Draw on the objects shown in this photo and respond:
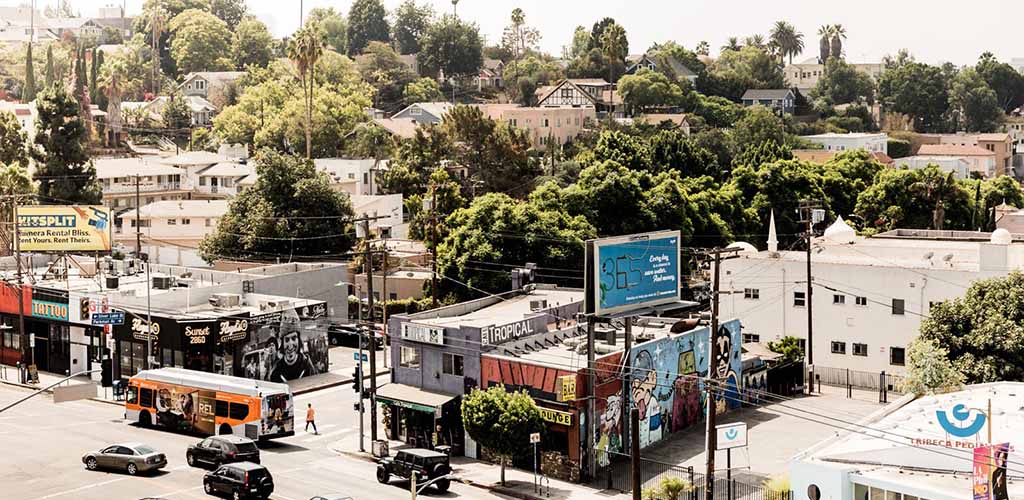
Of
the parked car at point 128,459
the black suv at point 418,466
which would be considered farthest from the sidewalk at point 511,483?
the parked car at point 128,459

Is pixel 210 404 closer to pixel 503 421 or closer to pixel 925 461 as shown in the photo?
pixel 503 421

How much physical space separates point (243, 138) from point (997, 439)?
488ft

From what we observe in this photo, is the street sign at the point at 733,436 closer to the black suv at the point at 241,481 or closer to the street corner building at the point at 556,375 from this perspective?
the street corner building at the point at 556,375

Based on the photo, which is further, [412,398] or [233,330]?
[233,330]

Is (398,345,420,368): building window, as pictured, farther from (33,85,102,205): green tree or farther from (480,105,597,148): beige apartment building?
(480,105,597,148): beige apartment building

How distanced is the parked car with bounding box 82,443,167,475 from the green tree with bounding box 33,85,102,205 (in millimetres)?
66850

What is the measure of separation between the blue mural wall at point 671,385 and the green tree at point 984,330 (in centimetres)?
871

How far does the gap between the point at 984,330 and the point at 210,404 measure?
108 ft

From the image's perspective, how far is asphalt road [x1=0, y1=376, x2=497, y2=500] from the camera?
48.6 metres

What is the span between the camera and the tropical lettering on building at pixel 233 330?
217 ft

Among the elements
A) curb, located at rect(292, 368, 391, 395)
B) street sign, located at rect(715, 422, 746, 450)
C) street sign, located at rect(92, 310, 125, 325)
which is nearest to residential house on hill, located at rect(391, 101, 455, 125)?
curb, located at rect(292, 368, 391, 395)

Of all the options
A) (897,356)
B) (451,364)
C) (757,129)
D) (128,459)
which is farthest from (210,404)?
(757,129)

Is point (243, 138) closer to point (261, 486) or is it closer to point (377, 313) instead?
point (377, 313)

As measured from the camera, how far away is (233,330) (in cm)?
6638
